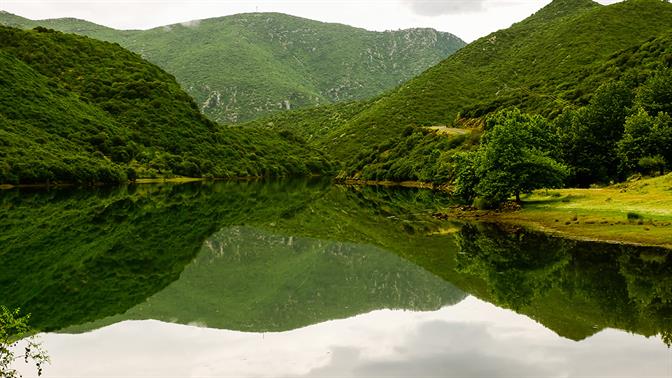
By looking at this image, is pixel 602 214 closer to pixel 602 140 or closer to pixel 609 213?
pixel 609 213

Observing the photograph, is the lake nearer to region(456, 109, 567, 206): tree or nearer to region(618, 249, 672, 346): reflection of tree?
region(618, 249, 672, 346): reflection of tree

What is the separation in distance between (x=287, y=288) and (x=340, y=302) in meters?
4.80

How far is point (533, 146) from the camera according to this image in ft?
213

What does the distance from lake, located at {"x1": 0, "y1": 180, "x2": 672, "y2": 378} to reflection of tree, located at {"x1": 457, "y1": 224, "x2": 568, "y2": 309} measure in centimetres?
14

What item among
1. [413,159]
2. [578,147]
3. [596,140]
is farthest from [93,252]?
[413,159]

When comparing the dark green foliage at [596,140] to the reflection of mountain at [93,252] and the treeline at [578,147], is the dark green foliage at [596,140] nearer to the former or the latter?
the treeline at [578,147]

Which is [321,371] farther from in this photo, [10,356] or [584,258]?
[584,258]

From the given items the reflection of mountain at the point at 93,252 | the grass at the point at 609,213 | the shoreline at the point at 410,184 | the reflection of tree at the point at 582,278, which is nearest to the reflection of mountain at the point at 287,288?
the reflection of mountain at the point at 93,252

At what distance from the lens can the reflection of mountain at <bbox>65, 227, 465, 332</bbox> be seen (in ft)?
89.8

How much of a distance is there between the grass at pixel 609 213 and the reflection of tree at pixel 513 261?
3840 millimetres

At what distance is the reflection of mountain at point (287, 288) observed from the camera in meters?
27.4

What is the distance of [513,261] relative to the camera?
36625mm

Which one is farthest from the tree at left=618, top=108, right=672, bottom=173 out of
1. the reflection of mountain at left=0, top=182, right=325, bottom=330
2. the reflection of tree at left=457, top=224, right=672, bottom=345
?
the reflection of mountain at left=0, top=182, right=325, bottom=330

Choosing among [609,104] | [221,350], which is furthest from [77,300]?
[609,104]
